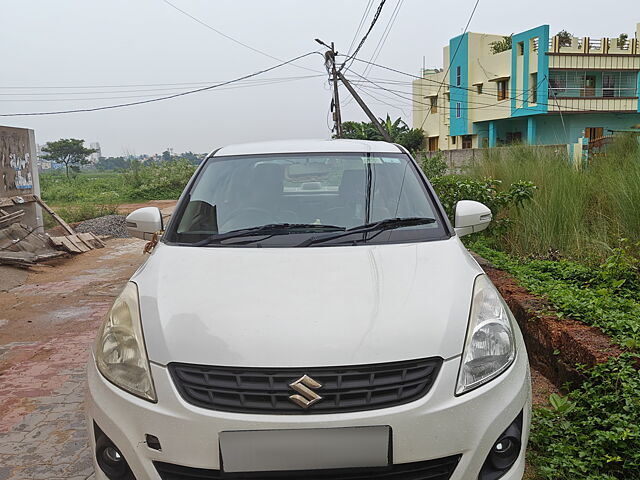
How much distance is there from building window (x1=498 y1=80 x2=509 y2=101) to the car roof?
28701 millimetres

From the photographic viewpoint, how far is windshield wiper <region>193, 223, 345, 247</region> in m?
2.87

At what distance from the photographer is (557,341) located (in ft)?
11.2

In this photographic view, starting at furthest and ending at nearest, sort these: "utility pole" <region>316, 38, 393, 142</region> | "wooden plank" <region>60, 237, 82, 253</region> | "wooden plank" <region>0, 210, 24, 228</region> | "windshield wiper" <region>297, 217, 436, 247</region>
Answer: "utility pole" <region>316, 38, 393, 142</region>
"wooden plank" <region>60, 237, 82, 253</region>
"wooden plank" <region>0, 210, 24, 228</region>
"windshield wiper" <region>297, 217, 436, 247</region>

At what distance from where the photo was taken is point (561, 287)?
4.25 metres

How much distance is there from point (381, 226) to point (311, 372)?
1226mm

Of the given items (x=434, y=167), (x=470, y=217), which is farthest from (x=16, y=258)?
(x=434, y=167)

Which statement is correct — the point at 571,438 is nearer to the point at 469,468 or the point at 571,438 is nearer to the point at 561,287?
the point at 469,468

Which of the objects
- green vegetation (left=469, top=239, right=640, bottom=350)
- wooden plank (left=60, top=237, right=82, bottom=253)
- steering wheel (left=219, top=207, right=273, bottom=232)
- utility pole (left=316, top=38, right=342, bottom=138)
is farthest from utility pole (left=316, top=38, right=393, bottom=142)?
steering wheel (left=219, top=207, right=273, bottom=232)

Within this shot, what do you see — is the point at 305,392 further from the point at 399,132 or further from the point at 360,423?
the point at 399,132

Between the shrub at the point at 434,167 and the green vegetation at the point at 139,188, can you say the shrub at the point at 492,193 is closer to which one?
the shrub at the point at 434,167

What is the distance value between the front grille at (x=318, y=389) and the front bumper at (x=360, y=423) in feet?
0.08

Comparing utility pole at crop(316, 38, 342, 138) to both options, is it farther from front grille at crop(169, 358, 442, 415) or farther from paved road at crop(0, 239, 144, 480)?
front grille at crop(169, 358, 442, 415)

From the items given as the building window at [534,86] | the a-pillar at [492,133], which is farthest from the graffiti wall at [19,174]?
the a-pillar at [492,133]

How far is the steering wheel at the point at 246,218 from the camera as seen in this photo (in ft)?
9.84
